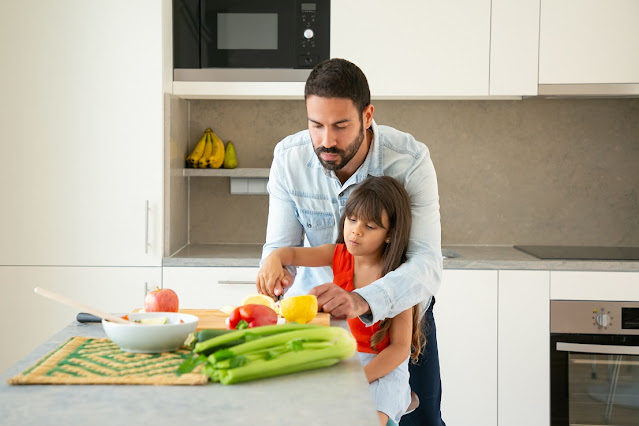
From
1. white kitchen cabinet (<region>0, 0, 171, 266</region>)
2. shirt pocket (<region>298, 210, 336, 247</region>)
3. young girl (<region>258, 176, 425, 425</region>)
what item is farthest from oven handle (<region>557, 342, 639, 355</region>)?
white kitchen cabinet (<region>0, 0, 171, 266</region>)

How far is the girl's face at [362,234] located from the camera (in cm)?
196

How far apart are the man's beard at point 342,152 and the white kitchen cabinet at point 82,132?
4.08ft

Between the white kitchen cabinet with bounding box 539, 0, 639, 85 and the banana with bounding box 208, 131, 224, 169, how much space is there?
140 cm

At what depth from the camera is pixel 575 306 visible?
118 inches

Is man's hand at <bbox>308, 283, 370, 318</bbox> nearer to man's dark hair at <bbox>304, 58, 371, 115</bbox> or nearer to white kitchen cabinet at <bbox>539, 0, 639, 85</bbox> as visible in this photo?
man's dark hair at <bbox>304, 58, 371, 115</bbox>

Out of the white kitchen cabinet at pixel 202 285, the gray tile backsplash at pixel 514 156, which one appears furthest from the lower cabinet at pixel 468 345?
the white kitchen cabinet at pixel 202 285

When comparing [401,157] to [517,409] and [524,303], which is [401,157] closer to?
[524,303]

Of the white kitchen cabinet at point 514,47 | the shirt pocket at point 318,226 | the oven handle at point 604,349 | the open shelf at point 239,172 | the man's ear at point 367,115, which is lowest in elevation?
the oven handle at point 604,349

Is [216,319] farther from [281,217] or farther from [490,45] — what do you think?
[490,45]

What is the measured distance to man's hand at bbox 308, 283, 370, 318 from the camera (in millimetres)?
1690

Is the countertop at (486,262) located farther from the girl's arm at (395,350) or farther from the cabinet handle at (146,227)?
the girl's arm at (395,350)

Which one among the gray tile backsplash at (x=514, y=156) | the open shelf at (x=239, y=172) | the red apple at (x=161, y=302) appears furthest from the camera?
the gray tile backsplash at (x=514, y=156)

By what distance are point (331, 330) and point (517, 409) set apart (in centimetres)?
197

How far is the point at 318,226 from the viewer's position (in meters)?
2.24
